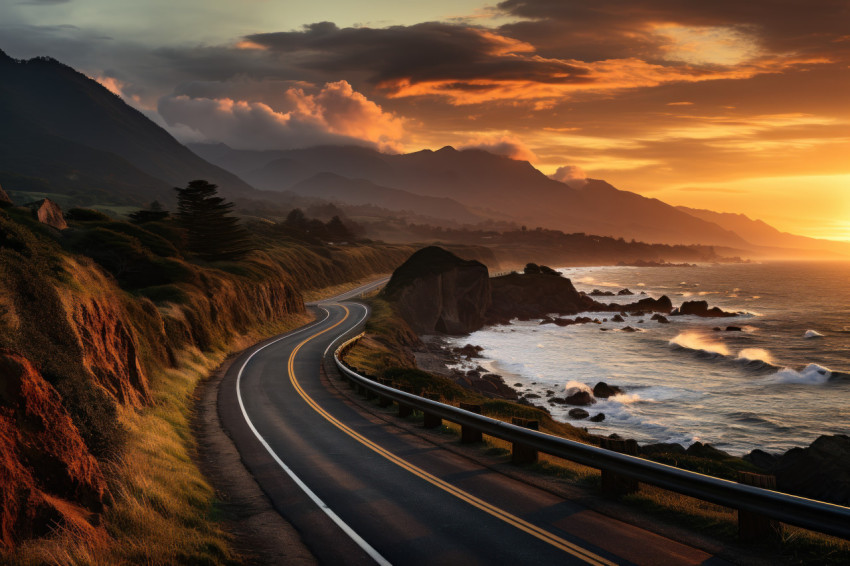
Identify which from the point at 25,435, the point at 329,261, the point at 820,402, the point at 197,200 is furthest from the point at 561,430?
the point at 329,261

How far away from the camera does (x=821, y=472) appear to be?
905 inches

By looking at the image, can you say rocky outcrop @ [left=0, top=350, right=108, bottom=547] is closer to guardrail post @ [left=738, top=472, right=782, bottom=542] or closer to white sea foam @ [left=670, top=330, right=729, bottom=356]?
guardrail post @ [left=738, top=472, right=782, bottom=542]

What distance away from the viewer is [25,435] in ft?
29.8

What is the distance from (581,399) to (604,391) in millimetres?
3027

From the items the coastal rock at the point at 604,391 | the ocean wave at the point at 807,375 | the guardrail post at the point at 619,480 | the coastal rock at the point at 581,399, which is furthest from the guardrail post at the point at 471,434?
the ocean wave at the point at 807,375

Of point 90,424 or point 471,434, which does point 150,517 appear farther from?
point 471,434

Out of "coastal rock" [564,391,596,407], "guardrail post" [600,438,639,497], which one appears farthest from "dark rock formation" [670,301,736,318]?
"guardrail post" [600,438,639,497]

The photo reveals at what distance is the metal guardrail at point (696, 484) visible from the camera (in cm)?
765

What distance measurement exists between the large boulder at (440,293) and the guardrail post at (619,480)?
68.3 m

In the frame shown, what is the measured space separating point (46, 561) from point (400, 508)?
5.81 m

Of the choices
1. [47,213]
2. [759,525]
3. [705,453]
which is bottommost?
[705,453]

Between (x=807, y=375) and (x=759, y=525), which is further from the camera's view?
(x=807, y=375)

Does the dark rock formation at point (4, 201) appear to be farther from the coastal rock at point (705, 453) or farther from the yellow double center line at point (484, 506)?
the coastal rock at point (705, 453)

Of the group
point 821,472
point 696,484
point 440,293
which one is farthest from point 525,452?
point 440,293
